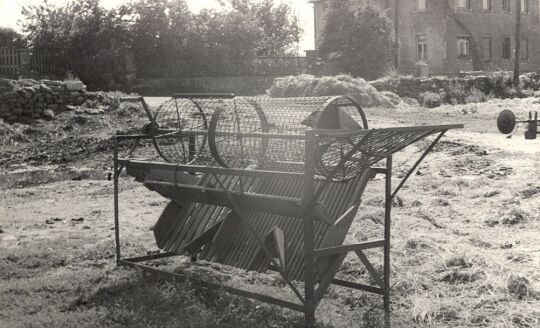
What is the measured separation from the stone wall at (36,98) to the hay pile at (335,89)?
833cm

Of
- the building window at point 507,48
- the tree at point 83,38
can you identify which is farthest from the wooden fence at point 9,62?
the building window at point 507,48

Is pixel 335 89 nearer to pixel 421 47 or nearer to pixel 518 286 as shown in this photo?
pixel 518 286

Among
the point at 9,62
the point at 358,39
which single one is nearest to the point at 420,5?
the point at 358,39

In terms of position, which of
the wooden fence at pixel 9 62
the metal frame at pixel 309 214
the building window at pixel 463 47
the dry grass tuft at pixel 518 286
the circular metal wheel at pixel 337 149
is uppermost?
the building window at pixel 463 47

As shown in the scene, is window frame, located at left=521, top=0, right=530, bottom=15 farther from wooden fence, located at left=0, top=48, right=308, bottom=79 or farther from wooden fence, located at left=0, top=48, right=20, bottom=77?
wooden fence, located at left=0, top=48, right=20, bottom=77

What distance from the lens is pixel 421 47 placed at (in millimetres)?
42000

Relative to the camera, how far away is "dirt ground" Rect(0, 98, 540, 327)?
5520mm

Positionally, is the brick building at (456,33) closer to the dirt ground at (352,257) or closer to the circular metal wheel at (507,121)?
the dirt ground at (352,257)

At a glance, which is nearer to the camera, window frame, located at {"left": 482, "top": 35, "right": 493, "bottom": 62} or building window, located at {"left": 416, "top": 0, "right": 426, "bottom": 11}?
building window, located at {"left": 416, "top": 0, "right": 426, "bottom": 11}

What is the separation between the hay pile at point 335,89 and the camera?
23797 mm

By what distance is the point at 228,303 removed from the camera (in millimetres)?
5805

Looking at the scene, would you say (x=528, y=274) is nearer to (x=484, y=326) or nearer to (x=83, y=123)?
(x=484, y=326)

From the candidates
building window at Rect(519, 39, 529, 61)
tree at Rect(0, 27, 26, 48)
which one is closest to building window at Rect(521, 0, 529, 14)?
building window at Rect(519, 39, 529, 61)

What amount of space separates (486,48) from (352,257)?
39.6 metres
